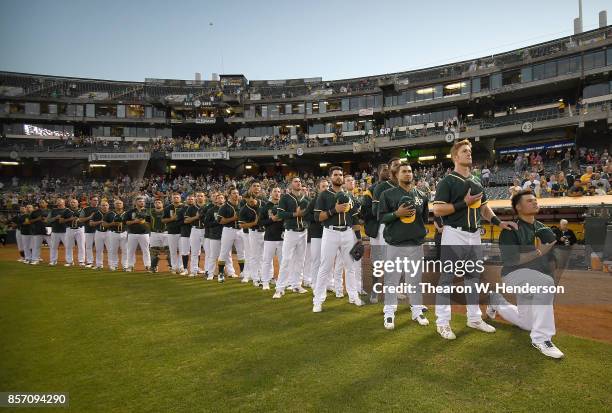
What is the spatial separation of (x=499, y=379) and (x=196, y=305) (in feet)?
18.0

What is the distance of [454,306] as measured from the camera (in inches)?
290

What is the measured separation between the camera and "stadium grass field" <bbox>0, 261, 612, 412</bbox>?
3492mm

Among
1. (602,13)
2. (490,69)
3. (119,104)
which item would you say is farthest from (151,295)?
(602,13)

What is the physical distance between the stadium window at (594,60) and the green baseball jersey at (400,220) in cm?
3332

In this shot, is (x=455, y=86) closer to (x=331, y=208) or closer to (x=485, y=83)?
(x=485, y=83)

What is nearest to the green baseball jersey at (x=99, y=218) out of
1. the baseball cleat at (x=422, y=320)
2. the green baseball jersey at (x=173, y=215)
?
the green baseball jersey at (x=173, y=215)

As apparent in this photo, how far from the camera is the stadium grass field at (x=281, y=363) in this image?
3.49 meters

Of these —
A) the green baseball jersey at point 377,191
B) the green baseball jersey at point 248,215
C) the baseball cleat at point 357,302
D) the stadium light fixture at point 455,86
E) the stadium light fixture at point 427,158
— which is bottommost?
the baseball cleat at point 357,302

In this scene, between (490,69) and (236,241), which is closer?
(236,241)

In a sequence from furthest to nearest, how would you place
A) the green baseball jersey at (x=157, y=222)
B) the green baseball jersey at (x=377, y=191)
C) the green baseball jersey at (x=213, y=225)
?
the green baseball jersey at (x=157, y=222), the green baseball jersey at (x=213, y=225), the green baseball jersey at (x=377, y=191)

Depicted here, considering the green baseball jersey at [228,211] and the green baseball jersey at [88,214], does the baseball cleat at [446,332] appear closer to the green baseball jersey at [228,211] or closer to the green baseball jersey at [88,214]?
the green baseball jersey at [228,211]

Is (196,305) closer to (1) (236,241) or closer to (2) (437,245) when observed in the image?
(1) (236,241)

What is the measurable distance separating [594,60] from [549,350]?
34688 mm

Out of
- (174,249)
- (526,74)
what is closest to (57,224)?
(174,249)
